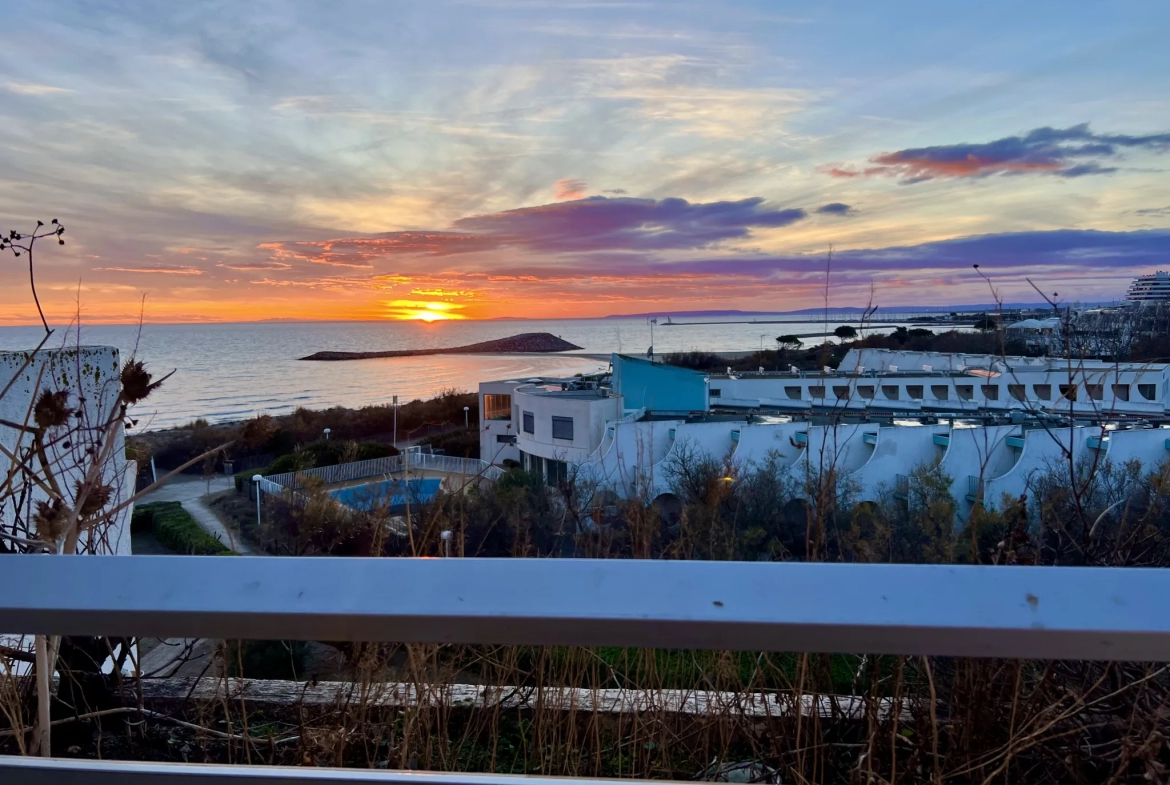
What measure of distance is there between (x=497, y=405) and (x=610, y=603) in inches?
878

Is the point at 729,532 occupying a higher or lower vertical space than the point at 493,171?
lower

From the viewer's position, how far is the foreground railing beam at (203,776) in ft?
2.08

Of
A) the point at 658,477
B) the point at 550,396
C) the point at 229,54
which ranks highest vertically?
the point at 229,54

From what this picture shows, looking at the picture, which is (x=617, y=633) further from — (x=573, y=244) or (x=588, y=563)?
(x=573, y=244)

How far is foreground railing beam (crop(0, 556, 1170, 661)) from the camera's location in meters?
0.55

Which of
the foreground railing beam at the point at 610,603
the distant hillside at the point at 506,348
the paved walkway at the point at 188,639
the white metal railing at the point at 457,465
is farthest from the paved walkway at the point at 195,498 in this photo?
the distant hillside at the point at 506,348

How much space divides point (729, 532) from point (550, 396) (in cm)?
1519

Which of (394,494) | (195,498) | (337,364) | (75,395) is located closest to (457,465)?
(195,498)

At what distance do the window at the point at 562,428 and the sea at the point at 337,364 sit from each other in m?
3.09

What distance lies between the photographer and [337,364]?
55000 mm

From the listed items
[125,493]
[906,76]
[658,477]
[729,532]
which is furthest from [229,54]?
[658,477]

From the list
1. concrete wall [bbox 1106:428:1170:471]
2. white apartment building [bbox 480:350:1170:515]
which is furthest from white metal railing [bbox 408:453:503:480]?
concrete wall [bbox 1106:428:1170:471]

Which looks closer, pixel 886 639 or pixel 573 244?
pixel 886 639

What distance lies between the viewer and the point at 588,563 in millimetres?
616
